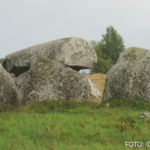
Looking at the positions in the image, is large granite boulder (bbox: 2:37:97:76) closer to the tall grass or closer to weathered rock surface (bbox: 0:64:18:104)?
weathered rock surface (bbox: 0:64:18:104)

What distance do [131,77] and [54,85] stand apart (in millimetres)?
3380

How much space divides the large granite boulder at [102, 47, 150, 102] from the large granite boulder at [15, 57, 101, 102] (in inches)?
46.7

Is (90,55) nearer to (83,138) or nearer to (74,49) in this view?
(74,49)

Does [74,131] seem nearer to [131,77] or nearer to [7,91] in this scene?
[131,77]

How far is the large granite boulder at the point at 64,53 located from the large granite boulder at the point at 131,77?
3.68 m

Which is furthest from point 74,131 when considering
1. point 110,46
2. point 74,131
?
point 110,46

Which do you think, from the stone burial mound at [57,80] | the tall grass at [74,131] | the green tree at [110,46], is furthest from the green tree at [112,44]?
the tall grass at [74,131]

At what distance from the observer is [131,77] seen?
28.2 ft

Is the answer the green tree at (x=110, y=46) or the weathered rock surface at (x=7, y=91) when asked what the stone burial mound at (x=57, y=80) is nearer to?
the weathered rock surface at (x=7, y=91)

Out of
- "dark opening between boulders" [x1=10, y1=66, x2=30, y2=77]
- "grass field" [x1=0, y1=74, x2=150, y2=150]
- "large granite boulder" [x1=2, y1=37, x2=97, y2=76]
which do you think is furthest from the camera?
"dark opening between boulders" [x1=10, y1=66, x2=30, y2=77]

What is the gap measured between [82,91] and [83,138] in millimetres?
4533

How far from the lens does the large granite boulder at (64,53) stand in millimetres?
12234

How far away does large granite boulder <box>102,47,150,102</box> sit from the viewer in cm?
827

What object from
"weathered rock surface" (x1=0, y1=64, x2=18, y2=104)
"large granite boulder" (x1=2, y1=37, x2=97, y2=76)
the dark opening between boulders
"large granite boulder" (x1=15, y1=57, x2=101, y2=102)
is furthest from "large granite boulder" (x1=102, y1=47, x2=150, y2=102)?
the dark opening between boulders
